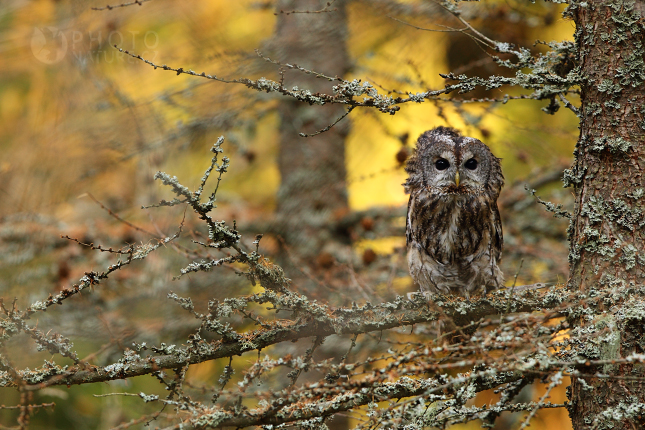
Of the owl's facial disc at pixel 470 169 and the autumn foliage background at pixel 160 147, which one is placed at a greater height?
the autumn foliage background at pixel 160 147

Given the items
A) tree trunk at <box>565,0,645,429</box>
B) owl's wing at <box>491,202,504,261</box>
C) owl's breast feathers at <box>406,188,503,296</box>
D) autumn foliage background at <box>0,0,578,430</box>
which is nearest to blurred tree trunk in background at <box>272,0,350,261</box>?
autumn foliage background at <box>0,0,578,430</box>

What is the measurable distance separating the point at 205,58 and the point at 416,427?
2.87 metres

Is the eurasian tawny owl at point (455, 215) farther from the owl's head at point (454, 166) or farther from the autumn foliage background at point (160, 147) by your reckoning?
the autumn foliage background at point (160, 147)

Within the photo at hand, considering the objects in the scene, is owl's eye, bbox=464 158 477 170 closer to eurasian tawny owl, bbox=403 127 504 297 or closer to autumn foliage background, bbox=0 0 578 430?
eurasian tawny owl, bbox=403 127 504 297

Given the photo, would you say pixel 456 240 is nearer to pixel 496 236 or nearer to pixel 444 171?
pixel 496 236

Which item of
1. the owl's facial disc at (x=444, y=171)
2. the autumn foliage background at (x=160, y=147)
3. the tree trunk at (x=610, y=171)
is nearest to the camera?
the tree trunk at (x=610, y=171)

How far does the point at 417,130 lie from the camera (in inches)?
216

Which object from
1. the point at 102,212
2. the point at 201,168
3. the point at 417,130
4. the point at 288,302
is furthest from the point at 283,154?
the point at 288,302

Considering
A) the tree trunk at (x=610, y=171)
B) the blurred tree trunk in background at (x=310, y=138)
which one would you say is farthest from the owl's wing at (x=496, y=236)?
the blurred tree trunk in background at (x=310, y=138)

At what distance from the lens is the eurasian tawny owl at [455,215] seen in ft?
10.5

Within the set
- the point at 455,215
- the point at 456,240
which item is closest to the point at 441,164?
the point at 455,215

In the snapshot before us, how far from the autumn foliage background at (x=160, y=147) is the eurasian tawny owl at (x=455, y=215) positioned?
12.0 inches

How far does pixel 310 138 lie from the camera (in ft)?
16.6

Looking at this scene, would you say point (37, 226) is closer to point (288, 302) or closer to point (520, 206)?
point (288, 302)
